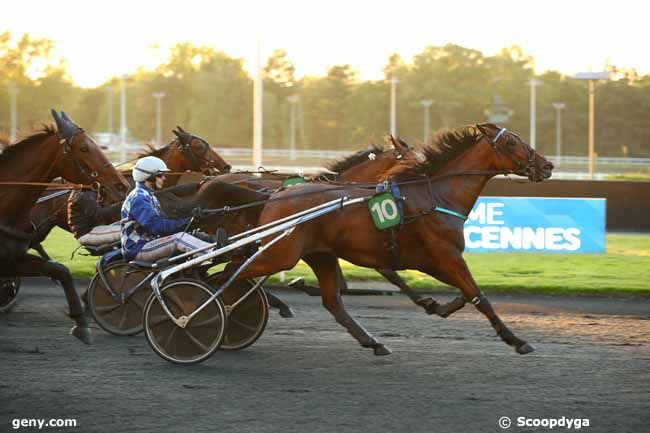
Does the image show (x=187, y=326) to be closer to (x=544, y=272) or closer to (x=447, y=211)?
(x=447, y=211)

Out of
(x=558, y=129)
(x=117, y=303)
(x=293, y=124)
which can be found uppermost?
(x=293, y=124)

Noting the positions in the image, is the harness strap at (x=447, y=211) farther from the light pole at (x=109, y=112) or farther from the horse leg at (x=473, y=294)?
the light pole at (x=109, y=112)

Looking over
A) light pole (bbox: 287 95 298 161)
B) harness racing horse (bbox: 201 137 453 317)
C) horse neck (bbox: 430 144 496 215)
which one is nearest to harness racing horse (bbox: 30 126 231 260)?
harness racing horse (bbox: 201 137 453 317)

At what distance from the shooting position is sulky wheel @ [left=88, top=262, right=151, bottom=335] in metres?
8.18

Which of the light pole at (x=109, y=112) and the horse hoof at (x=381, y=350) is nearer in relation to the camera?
the horse hoof at (x=381, y=350)

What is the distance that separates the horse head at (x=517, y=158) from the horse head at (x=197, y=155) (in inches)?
137

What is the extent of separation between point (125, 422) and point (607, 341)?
14.5ft

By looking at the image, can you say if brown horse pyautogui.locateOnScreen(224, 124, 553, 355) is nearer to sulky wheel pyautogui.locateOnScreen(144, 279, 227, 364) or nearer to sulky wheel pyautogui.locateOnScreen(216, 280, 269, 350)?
sulky wheel pyautogui.locateOnScreen(216, 280, 269, 350)

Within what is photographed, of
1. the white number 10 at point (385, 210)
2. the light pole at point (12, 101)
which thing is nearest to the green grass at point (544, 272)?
the white number 10 at point (385, 210)

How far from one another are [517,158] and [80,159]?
11.3 ft

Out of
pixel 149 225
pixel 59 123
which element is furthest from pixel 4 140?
pixel 149 225

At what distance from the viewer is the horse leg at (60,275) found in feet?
24.9

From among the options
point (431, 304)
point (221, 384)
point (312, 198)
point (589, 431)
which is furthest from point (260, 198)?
point (589, 431)

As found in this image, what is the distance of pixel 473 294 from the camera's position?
722 centimetres
